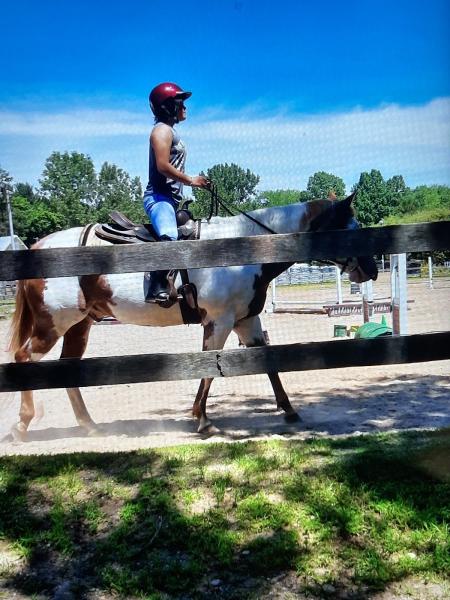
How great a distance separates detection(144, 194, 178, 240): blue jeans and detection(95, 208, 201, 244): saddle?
0.14 meters

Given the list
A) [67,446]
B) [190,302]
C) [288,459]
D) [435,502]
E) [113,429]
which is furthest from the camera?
[113,429]

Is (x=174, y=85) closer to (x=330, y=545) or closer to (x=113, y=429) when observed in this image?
(x=113, y=429)

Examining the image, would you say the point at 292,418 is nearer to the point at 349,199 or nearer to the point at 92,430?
the point at 92,430

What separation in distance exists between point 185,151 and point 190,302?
1.35 m

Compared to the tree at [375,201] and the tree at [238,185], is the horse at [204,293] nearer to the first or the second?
the tree at [238,185]

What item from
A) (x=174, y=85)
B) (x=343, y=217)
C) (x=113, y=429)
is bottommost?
(x=113, y=429)

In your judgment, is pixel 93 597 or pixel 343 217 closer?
pixel 93 597

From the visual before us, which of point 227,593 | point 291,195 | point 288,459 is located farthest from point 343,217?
point 291,195

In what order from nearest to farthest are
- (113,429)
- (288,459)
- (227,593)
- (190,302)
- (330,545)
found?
(227,593) → (330,545) → (288,459) → (190,302) → (113,429)

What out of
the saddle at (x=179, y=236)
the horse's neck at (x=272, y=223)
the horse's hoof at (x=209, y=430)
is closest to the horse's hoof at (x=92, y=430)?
the horse's hoof at (x=209, y=430)

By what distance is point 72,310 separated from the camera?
16.1 ft

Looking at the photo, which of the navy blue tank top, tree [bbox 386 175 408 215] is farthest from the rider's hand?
tree [bbox 386 175 408 215]

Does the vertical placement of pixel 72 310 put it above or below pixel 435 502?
above

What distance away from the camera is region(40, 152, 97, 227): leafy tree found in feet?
29.7
